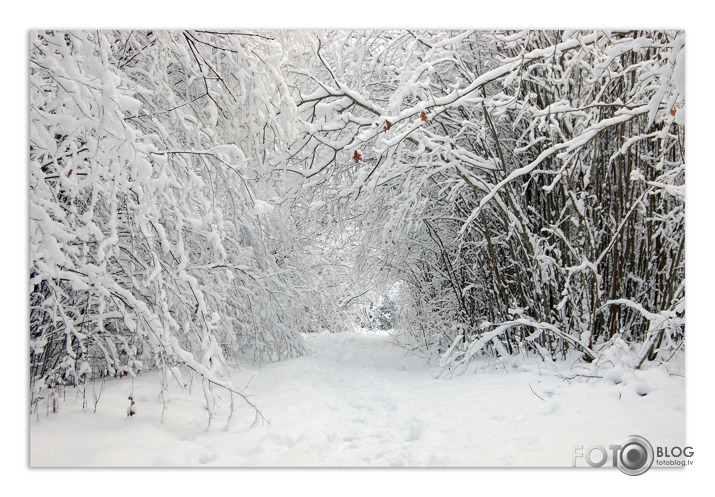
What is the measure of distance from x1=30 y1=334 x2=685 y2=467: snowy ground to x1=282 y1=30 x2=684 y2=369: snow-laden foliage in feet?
1.56

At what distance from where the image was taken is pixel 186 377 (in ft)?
12.1

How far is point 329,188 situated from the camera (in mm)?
5004

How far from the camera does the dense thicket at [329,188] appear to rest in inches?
83.0

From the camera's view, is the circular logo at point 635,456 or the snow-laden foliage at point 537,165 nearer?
the circular logo at point 635,456

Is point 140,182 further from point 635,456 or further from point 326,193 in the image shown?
point 326,193

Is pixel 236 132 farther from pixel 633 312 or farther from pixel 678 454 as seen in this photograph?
pixel 633 312

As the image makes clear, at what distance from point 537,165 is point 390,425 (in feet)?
6.97

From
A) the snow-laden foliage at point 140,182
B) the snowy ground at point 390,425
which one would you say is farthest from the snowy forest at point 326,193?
the snowy ground at point 390,425

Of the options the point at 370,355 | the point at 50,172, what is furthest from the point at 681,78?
the point at 370,355

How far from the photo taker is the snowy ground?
2094 mm

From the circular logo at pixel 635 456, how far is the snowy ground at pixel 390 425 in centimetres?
6

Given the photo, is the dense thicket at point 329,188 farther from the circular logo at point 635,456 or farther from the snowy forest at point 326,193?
the circular logo at point 635,456

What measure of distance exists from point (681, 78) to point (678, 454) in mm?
1656

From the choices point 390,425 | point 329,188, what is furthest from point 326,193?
point 390,425
